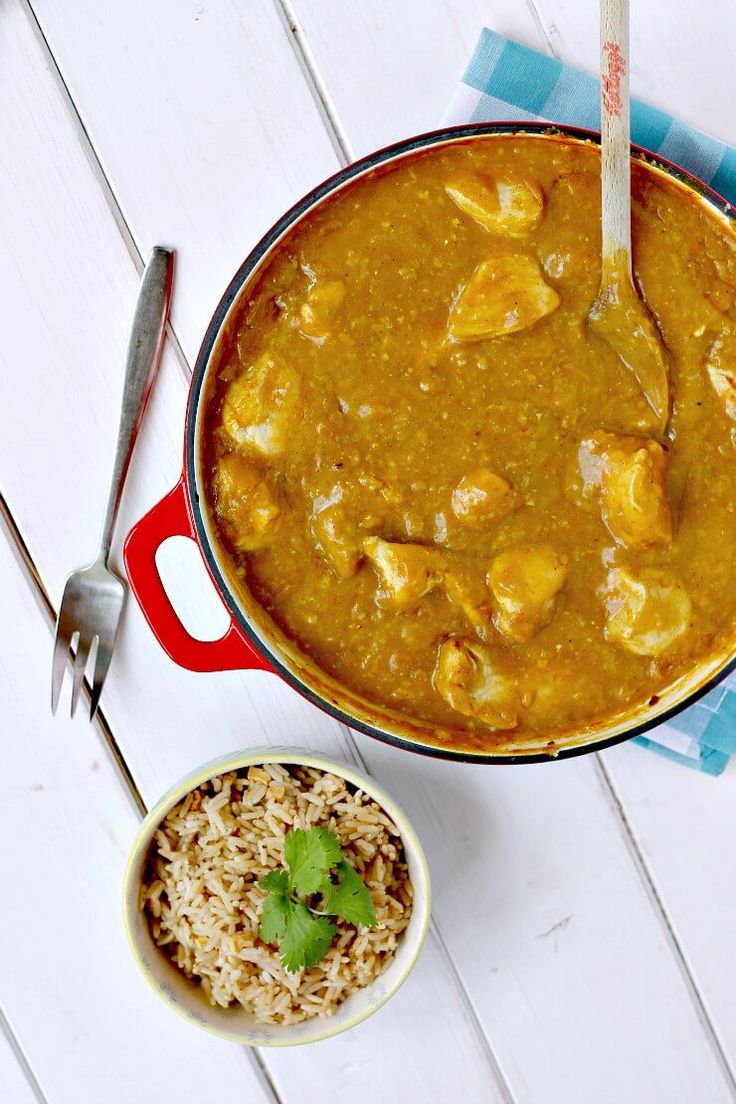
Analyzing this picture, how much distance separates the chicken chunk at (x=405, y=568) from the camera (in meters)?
1.82

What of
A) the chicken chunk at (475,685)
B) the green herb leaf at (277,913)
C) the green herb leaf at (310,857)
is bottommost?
the green herb leaf at (277,913)

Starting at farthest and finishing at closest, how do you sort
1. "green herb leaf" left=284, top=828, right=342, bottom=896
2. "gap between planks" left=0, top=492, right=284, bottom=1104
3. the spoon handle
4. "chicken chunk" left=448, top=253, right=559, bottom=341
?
1. "gap between planks" left=0, top=492, right=284, bottom=1104
2. "green herb leaf" left=284, top=828, right=342, bottom=896
3. "chicken chunk" left=448, top=253, right=559, bottom=341
4. the spoon handle

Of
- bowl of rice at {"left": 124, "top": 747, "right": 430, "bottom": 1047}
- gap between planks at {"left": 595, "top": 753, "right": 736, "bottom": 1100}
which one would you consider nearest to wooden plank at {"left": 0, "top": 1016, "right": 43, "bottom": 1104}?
bowl of rice at {"left": 124, "top": 747, "right": 430, "bottom": 1047}

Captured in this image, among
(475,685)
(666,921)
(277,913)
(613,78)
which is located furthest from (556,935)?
(613,78)

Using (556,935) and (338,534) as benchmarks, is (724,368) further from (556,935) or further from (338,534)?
(556,935)

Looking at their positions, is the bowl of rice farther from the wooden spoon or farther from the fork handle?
the wooden spoon

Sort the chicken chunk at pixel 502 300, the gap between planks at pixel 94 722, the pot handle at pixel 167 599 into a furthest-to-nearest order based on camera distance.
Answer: the gap between planks at pixel 94 722, the pot handle at pixel 167 599, the chicken chunk at pixel 502 300

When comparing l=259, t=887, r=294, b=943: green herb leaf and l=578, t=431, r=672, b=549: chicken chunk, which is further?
l=259, t=887, r=294, b=943: green herb leaf

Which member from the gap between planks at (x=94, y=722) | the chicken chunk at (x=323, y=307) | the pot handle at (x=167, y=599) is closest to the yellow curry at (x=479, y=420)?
the chicken chunk at (x=323, y=307)

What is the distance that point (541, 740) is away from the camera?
1.92 meters

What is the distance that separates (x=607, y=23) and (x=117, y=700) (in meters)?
1.67

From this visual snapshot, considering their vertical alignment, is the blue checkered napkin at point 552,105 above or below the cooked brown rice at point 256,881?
above

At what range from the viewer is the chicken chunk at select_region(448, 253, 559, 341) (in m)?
1.80

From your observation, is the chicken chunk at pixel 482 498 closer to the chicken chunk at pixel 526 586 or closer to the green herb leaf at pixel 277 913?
the chicken chunk at pixel 526 586
